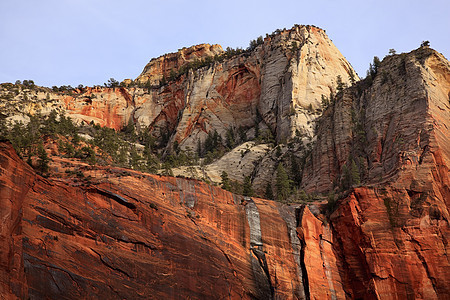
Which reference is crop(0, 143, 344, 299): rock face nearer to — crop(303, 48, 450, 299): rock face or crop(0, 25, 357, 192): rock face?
crop(303, 48, 450, 299): rock face

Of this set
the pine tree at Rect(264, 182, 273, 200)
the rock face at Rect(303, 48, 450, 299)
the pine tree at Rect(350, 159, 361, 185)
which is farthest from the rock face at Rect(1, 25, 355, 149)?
the pine tree at Rect(350, 159, 361, 185)

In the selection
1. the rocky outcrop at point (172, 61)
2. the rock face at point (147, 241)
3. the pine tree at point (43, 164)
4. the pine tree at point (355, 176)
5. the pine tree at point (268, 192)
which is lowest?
the rock face at point (147, 241)

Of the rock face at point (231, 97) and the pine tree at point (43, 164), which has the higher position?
the rock face at point (231, 97)

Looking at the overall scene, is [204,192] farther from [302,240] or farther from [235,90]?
[235,90]

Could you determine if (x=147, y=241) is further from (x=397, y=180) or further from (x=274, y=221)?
(x=397, y=180)

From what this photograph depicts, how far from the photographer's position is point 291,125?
9244cm

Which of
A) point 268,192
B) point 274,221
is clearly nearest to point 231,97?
point 268,192

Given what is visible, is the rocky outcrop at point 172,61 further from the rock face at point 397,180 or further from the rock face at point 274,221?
the rock face at point 397,180

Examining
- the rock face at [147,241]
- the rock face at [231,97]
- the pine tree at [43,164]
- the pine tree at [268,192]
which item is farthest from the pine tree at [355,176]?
the pine tree at [43,164]

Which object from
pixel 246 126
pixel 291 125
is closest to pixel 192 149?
pixel 246 126

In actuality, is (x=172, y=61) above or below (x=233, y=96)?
above

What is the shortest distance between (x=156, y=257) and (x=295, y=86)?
57.9m

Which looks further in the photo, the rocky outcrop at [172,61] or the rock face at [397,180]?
the rocky outcrop at [172,61]

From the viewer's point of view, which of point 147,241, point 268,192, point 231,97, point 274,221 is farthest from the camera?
point 231,97
